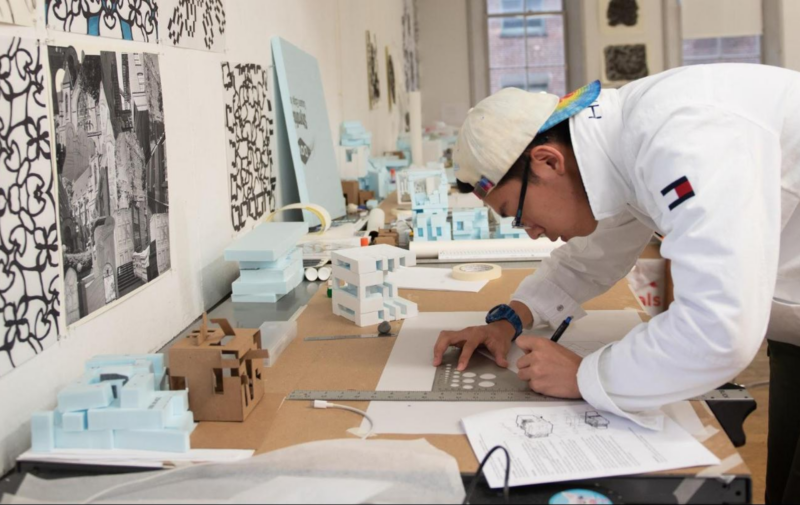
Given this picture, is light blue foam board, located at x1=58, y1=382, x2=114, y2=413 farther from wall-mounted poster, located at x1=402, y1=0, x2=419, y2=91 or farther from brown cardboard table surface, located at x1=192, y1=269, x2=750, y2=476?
wall-mounted poster, located at x1=402, y1=0, x2=419, y2=91

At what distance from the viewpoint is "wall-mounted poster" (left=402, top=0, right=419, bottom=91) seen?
25.9ft

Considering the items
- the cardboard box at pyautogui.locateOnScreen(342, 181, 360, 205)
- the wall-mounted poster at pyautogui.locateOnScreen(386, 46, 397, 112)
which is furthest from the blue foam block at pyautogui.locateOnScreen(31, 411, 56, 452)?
the wall-mounted poster at pyautogui.locateOnScreen(386, 46, 397, 112)

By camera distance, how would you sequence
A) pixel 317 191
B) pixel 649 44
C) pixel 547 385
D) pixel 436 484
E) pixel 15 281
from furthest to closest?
pixel 649 44, pixel 317 191, pixel 547 385, pixel 15 281, pixel 436 484

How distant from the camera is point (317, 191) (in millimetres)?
3115

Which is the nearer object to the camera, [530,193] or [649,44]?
[530,193]

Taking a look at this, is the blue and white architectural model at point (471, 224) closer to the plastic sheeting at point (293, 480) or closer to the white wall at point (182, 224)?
the white wall at point (182, 224)

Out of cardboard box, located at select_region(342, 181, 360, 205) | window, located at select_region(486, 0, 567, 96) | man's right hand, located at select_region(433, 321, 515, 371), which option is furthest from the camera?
window, located at select_region(486, 0, 567, 96)

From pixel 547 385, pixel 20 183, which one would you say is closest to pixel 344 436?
pixel 547 385

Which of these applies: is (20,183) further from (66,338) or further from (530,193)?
(530,193)

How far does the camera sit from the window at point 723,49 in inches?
333

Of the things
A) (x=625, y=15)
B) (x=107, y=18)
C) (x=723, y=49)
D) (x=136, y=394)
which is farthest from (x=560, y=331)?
(x=723, y=49)

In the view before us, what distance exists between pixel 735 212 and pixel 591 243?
0.68 m

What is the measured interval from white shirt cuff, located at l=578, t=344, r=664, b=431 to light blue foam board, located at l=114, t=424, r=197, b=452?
64cm

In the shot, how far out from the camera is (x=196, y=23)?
2.06m
